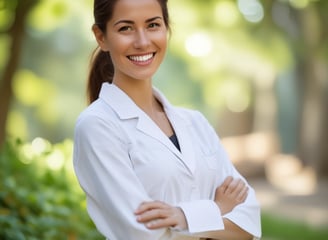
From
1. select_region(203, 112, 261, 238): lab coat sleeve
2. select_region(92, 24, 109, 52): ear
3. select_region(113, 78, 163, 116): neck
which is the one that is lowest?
select_region(203, 112, 261, 238): lab coat sleeve

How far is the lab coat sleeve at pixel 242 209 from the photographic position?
2729 mm

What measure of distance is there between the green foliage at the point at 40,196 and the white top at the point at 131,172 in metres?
0.99

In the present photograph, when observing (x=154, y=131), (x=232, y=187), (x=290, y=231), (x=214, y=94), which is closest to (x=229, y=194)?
(x=232, y=187)

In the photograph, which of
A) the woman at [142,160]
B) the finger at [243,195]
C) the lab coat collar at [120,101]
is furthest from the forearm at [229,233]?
the lab coat collar at [120,101]

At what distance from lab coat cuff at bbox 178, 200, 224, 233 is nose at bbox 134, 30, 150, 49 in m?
0.52

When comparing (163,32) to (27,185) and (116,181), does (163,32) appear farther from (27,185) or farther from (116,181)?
(27,185)

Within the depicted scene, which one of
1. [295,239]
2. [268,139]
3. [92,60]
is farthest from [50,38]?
[92,60]

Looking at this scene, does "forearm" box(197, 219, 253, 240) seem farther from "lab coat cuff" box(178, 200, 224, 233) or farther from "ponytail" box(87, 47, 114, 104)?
"ponytail" box(87, 47, 114, 104)

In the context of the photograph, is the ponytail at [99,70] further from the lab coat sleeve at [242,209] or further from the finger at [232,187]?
the finger at [232,187]

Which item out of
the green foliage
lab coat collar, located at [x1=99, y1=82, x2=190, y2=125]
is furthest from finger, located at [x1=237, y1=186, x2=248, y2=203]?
the green foliage

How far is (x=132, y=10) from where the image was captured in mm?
2600

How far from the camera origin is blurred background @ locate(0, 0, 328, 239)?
13.7 feet

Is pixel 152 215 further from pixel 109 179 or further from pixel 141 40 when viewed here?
pixel 141 40

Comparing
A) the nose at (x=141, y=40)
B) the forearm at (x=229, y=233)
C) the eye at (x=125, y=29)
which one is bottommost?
the forearm at (x=229, y=233)
